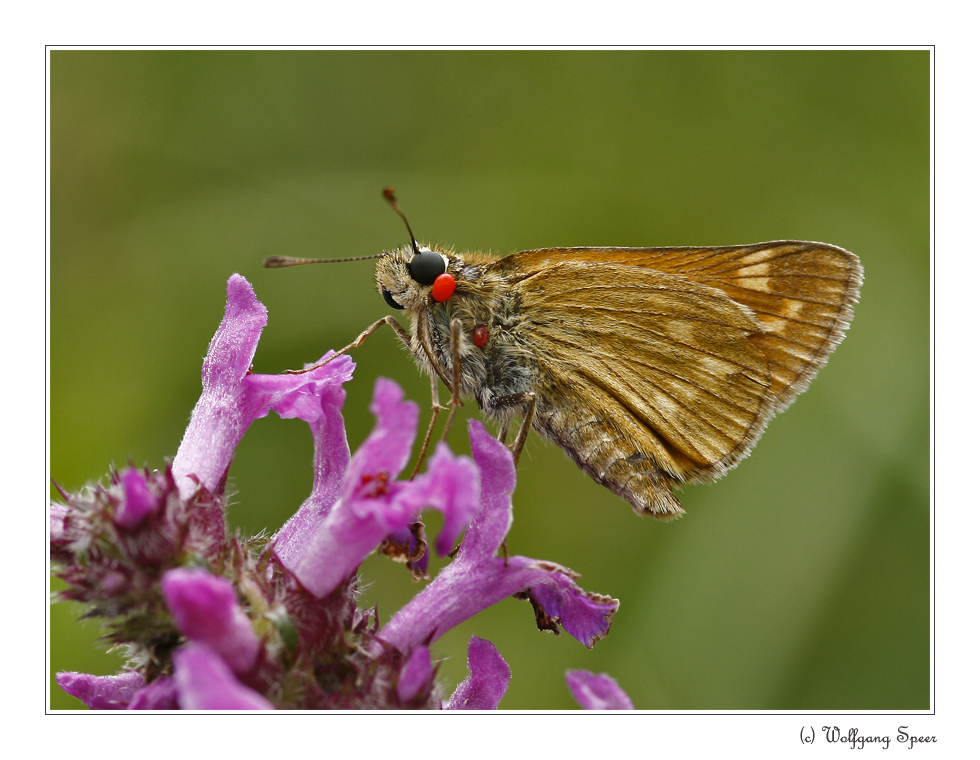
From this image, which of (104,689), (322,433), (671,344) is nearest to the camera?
(104,689)

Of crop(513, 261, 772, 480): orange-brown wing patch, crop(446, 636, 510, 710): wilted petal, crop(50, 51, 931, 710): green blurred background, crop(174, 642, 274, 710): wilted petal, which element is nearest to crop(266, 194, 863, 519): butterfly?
crop(513, 261, 772, 480): orange-brown wing patch

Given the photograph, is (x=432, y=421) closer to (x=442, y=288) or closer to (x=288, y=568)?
(x=442, y=288)

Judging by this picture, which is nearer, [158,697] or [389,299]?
[158,697]

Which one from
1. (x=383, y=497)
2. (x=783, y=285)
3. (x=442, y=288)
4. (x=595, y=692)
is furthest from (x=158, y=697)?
(x=783, y=285)

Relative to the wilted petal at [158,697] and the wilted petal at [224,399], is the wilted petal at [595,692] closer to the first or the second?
the wilted petal at [158,697]

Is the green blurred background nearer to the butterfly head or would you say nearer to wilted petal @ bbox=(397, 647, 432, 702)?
the butterfly head

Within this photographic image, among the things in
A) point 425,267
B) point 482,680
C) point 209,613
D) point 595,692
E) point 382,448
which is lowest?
point 482,680
